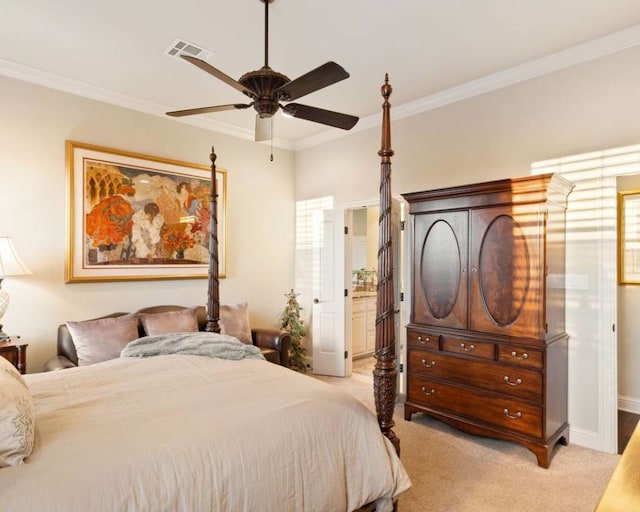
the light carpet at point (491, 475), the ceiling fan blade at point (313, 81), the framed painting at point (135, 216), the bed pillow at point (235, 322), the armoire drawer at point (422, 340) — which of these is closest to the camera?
the ceiling fan blade at point (313, 81)

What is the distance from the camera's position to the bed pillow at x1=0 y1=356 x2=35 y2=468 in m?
1.29

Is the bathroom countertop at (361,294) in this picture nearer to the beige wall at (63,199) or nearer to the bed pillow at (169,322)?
the beige wall at (63,199)

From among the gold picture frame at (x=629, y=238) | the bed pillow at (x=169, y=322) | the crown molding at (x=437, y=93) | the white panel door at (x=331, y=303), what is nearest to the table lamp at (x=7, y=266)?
the bed pillow at (x=169, y=322)

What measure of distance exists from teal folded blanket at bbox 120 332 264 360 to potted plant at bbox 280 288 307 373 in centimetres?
212

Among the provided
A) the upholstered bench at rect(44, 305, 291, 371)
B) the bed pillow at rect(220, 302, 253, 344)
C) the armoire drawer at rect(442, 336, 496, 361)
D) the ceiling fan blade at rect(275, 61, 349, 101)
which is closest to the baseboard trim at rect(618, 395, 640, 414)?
the armoire drawer at rect(442, 336, 496, 361)

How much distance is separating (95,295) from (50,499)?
2.98m

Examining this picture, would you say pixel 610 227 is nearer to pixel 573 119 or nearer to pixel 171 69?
pixel 573 119

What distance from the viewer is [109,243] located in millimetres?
3893

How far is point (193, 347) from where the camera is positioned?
283 cm

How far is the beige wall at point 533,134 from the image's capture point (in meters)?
2.94

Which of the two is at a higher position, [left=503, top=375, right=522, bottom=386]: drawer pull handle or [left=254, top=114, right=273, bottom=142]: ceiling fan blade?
[left=254, top=114, right=273, bottom=142]: ceiling fan blade

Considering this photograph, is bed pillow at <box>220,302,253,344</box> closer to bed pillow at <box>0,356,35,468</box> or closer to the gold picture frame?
bed pillow at <box>0,356,35,468</box>

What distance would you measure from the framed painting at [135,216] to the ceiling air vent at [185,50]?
4.20 feet

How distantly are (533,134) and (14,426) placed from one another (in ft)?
12.5
